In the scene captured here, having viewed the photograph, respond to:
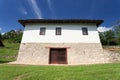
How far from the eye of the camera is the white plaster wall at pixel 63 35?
56.6 feet

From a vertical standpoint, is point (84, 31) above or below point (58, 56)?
above

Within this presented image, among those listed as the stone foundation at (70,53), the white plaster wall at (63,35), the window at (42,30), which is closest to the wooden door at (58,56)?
the stone foundation at (70,53)

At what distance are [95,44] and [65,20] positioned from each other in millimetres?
5439

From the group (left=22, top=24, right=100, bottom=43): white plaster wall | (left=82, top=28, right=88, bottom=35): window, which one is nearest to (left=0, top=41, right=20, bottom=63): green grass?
(left=22, top=24, right=100, bottom=43): white plaster wall

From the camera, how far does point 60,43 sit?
17.1 metres

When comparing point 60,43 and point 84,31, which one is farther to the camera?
point 84,31

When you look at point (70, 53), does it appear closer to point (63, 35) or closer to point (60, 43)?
point (60, 43)

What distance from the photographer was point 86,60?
16.5 m

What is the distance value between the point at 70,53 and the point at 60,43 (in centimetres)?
196

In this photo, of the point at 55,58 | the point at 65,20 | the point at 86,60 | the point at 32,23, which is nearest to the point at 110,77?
the point at 86,60

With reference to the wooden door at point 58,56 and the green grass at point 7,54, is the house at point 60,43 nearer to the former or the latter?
the wooden door at point 58,56

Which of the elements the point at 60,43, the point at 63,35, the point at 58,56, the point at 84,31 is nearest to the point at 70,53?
the point at 58,56

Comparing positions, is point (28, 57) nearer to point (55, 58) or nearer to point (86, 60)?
point (55, 58)

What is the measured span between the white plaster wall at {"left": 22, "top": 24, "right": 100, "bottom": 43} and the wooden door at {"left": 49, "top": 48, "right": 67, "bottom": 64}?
1412 mm
